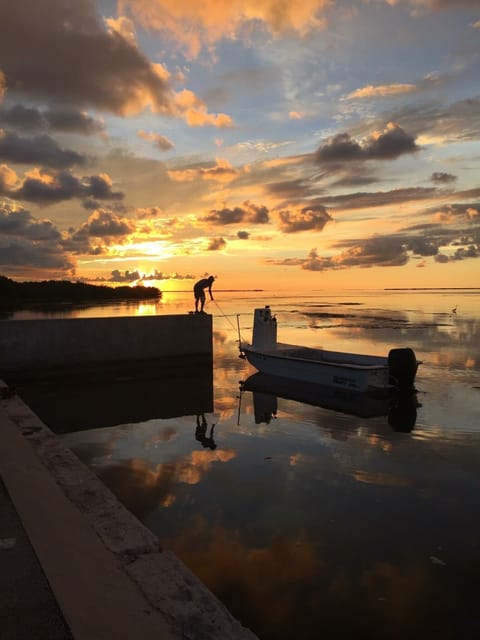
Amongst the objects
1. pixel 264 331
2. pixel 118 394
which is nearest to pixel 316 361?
pixel 264 331

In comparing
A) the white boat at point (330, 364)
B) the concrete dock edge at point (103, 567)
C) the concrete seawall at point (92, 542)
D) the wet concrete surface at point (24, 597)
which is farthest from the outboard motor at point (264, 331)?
the wet concrete surface at point (24, 597)

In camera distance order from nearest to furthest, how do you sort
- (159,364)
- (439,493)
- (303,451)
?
(439,493)
(303,451)
(159,364)

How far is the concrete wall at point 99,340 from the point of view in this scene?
17938 mm

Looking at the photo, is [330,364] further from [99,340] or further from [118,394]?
[99,340]

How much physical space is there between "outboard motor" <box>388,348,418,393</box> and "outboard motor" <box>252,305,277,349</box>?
5.96 metres

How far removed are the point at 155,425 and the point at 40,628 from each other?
9.15 metres

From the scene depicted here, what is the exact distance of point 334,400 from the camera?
51.1 ft

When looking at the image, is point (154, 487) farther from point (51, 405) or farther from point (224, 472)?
point (51, 405)

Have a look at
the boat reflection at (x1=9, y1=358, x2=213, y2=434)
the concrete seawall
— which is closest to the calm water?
the boat reflection at (x1=9, y1=358, x2=213, y2=434)

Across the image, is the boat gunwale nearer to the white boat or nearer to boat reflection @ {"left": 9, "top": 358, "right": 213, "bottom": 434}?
the white boat

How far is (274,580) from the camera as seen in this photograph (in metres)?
5.46

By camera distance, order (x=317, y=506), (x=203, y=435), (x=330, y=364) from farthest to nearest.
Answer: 1. (x=330, y=364)
2. (x=203, y=435)
3. (x=317, y=506)

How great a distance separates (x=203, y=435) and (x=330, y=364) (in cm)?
695

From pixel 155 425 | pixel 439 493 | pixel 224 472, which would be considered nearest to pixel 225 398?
pixel 155 425
